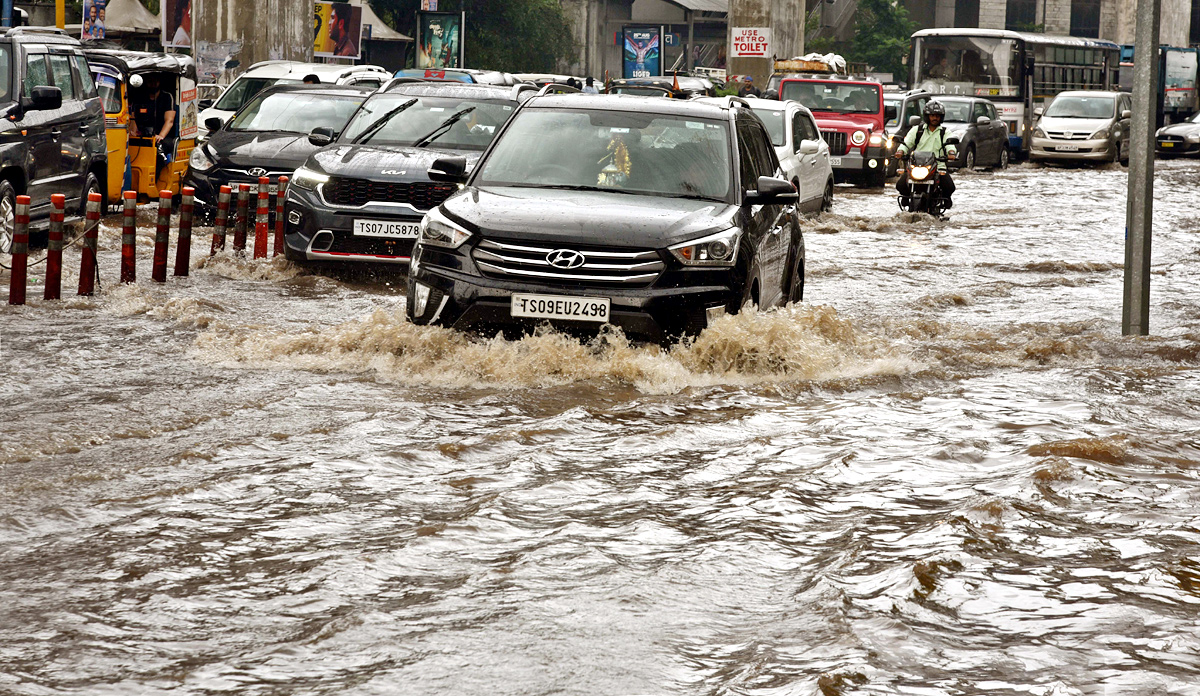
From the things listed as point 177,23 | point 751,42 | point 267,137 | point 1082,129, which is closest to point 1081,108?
point 1082,129

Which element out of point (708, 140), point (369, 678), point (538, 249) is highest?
point (708, 140)

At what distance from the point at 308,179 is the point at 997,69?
31371 millimetres

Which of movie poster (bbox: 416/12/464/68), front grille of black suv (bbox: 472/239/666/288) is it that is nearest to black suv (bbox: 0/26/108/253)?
front grille of black suv (bbox: 472/239/666/288)

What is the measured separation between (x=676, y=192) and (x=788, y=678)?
5.26 metres

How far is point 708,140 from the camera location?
30.9 ft

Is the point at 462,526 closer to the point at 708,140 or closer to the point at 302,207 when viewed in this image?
the point at 708,140

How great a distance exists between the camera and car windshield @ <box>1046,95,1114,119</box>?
37625 mm

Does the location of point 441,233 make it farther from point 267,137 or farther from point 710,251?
point 267,137

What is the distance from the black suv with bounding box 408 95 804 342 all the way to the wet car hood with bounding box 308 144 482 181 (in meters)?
2.87

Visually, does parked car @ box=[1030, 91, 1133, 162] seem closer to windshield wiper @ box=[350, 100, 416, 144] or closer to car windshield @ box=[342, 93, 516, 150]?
car windshield @ box=[342, 93, 516, 150]

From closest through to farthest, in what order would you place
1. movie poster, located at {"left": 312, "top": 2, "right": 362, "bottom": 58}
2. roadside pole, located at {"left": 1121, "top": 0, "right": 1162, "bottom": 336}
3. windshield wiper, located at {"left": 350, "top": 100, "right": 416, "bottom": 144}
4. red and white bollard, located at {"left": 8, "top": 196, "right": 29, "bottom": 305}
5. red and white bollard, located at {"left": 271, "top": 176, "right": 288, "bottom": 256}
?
roadside pole, located at {"left": 1121, "top": 0, "right": 1162, "bottom": 336} → red and white bollard, located at {"left": 8, "top": 196, "right": 29, "bottom": 305} → windshield wiper, located at {"left": 350, "top": 100, "right": 416, "bottom": 144} → red and white bollard, located at {"left": 271, "top": 176, "right": 288, "bottom": 256} → movie poster, located at {"left": 312, "top": 2, "right": 362, "bottom": 58}

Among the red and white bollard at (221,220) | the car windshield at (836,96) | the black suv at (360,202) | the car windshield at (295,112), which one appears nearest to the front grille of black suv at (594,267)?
the black suv at (360,202)

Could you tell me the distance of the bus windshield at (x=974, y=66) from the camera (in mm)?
40938

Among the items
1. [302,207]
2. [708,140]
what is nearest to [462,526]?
[708,140]
